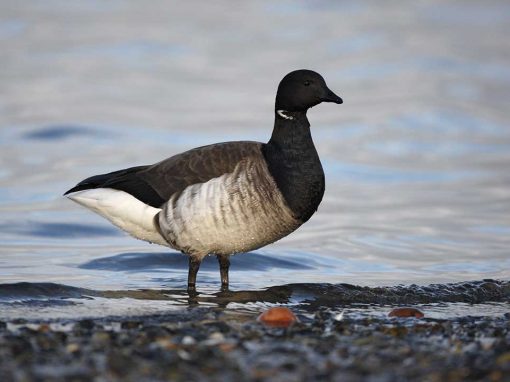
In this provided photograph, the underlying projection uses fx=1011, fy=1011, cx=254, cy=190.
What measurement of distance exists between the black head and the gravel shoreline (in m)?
3.35

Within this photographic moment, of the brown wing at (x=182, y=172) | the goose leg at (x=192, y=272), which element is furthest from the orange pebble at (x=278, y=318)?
the goose leg at (x=192, y=272)

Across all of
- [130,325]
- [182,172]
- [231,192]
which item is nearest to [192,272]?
[182,172]

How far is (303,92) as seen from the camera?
455 inches

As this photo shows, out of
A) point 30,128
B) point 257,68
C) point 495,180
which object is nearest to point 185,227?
point 495,180

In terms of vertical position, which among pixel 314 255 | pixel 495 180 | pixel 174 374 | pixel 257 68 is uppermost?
pixel 257 68

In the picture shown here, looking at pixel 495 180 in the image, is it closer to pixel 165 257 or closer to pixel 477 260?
pixel 477 260

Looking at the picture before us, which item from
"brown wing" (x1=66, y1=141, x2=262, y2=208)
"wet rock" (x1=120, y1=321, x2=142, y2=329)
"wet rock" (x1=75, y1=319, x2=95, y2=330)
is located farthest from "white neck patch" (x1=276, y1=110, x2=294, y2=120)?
"wet rock" (x1=75, y1=319, x2=95, y2=330)

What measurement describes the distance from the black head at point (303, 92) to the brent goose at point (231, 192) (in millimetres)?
11

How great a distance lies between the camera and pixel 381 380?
6.32 meters

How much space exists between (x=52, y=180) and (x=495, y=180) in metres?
8.56

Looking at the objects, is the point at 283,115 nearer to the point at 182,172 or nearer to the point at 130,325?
the point at 182,172

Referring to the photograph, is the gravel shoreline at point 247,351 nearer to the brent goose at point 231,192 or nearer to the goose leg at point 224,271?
the brent goose at point 231,192

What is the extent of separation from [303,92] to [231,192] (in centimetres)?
158

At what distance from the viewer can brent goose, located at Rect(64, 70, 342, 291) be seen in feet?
35.7
